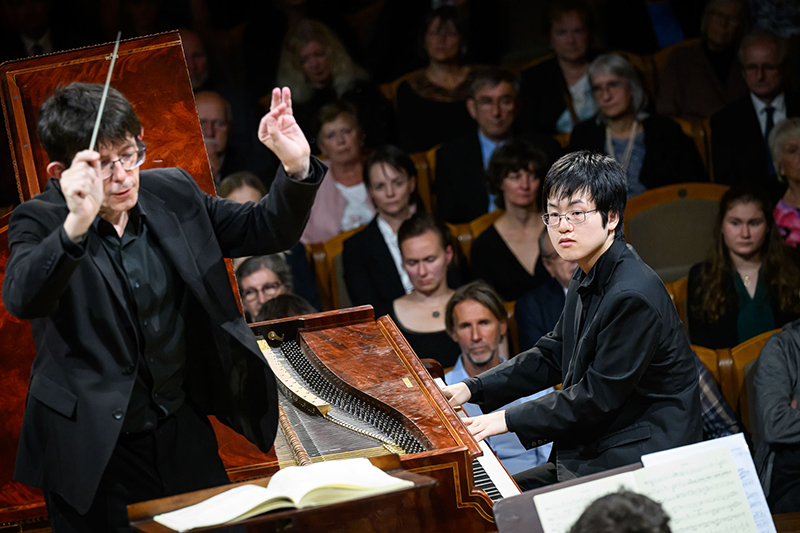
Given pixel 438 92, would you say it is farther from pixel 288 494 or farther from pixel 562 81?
pixel 288 494

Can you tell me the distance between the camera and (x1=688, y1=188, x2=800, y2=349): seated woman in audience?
4.05 meters

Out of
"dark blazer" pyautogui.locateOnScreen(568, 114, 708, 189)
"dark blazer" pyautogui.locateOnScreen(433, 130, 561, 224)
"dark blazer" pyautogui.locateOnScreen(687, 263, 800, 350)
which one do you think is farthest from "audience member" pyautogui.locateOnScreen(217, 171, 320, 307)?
"dark blazer" pyautogui.locateOnScreen(687, 263, 800, 350)

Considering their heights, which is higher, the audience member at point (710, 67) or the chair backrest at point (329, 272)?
the audience member at point (710, 67)

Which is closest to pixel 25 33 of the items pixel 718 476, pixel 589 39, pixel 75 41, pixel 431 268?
pixel 75 41

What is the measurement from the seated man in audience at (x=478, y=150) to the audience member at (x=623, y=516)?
3364 millimetres

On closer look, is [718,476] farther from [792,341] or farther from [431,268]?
[431,268]

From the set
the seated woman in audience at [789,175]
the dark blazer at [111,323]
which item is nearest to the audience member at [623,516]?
the dark blazer at [111,323]

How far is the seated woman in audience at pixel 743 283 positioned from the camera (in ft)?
13.3

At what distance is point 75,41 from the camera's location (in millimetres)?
5223

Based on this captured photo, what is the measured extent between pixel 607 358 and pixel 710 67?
350cm

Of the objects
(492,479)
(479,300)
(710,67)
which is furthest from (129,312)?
(710,67)

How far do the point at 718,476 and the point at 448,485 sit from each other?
569mm

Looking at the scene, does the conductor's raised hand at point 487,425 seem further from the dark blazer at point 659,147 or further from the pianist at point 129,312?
the dark blazer at point 659,147

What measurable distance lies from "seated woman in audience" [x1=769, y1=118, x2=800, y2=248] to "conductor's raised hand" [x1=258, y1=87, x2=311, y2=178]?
323cm
